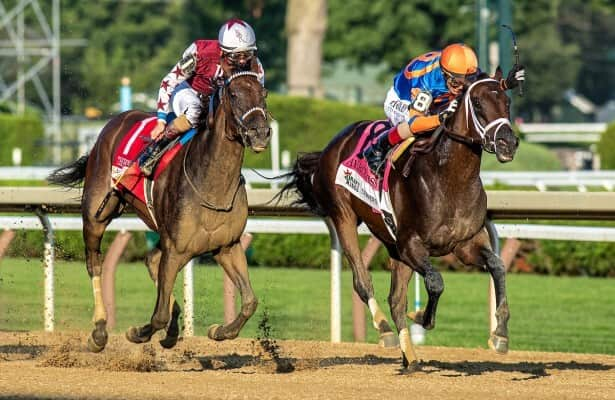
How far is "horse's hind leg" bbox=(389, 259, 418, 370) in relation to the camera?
7.29 m

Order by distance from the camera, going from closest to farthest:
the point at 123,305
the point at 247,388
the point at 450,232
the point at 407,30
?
the point at 247,388
the point at 450,232
the point at 123,305
the point at 407,30

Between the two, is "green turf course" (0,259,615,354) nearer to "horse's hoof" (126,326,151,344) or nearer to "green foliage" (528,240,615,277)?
"green foliage" (528,240,615,277)

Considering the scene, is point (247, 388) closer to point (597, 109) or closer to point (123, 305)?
point (123, 305)

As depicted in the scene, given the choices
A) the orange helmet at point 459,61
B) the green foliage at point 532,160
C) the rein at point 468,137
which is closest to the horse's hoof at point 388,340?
the rein at point 468,137

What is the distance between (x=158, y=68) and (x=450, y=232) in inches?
1852

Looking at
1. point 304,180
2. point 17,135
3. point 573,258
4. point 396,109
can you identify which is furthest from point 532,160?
point 396,109

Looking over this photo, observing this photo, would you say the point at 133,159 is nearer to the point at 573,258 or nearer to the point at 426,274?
the point at 426,274

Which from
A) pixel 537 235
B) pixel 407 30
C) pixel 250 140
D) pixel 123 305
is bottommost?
pixel 123 305

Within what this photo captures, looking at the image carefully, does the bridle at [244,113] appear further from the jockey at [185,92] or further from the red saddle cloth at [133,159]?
the red saddle cloth at [133,159]

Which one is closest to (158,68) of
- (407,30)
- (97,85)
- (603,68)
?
(97,85)

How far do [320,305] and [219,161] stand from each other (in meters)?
4.59

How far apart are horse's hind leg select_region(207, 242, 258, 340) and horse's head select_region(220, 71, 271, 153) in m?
0.64

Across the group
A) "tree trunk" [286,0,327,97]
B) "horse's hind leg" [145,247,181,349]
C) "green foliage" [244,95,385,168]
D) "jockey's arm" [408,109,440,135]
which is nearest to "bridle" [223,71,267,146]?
"jockey's arm" [408,109,440,135]

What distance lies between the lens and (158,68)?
5334 cm
